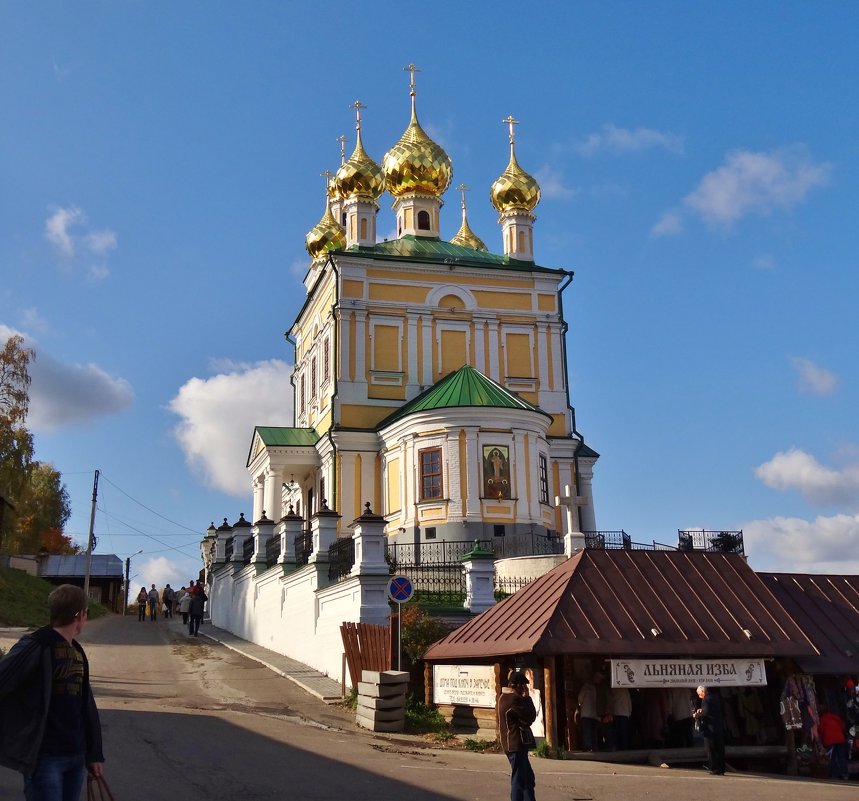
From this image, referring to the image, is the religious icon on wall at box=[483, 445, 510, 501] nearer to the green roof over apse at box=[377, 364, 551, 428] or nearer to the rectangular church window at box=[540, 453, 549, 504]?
the green roof over apse at box=[377, 364, 551, 428]

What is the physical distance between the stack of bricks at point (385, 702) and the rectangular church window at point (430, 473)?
14479mm

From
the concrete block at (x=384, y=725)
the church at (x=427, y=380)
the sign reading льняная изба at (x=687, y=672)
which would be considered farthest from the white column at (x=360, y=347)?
the sign reading льняная изба at (x=687, y=672)

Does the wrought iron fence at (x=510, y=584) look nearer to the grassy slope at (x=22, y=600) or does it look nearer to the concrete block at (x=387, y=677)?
the concrete block at (x=387, y=677)

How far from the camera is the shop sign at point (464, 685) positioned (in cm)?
1512

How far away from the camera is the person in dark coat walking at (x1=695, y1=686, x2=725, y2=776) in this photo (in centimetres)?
1332

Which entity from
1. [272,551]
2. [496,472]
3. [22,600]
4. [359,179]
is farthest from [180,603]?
[359,179]

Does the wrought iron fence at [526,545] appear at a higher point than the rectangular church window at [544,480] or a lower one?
lower

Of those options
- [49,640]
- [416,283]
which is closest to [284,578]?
[416,283]

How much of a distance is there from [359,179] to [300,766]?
96.1ft

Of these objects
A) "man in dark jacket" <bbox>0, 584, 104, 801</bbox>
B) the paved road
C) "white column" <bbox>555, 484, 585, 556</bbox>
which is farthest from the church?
"man in dark jacket" <bbox>0, 584, 104, 801</bbox>

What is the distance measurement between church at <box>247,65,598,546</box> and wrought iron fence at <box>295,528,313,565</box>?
225 inches

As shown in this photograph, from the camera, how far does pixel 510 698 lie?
10016 millimetres

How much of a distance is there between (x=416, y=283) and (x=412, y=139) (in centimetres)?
761

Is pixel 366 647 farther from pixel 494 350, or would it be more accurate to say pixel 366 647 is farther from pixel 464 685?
pixel 494 350
